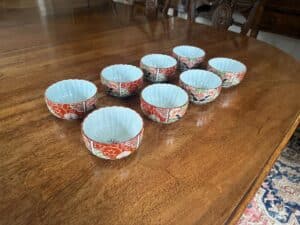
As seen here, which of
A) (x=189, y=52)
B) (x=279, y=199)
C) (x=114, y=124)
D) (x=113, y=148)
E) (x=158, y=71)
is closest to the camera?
(x=113, y=148)

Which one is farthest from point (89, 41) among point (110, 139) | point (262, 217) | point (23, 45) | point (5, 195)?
point (262, 217)

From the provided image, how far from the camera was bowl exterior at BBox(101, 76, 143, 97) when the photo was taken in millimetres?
553

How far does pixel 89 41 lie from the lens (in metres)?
0.90

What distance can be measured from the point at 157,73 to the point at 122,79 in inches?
3.5

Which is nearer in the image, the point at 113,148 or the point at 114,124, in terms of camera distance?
the point at 113,148

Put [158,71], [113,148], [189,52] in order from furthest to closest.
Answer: [189,52], [158,71], [113,148]

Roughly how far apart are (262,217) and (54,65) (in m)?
1.00

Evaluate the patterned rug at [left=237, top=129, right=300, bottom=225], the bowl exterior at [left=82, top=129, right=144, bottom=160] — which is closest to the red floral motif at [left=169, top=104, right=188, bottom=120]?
the bowl exterior at [left=82, top=129, right=144, bottom=160]

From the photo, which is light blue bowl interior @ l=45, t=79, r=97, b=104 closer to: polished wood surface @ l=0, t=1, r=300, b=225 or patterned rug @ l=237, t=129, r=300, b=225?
polished wood surface @ l=0, t=1, r=300, b=225

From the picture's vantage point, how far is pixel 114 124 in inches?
19.5

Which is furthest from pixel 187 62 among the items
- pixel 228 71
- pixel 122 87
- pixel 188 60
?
pixel 122 87

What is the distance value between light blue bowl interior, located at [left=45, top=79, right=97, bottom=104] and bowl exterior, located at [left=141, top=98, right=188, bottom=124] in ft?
0.41

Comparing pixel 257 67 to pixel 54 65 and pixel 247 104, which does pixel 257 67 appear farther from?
pixel 54 65

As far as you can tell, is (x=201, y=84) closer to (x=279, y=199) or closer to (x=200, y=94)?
(x=200, y=94)
